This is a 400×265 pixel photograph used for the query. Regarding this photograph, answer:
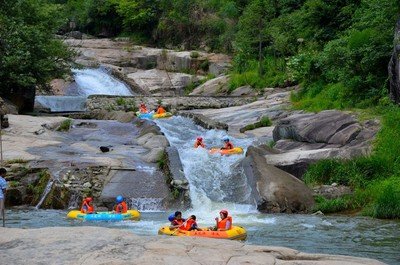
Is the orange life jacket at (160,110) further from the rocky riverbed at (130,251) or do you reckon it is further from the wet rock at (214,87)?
the rocky riverbed at (130,251)

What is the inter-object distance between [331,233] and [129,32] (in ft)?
144

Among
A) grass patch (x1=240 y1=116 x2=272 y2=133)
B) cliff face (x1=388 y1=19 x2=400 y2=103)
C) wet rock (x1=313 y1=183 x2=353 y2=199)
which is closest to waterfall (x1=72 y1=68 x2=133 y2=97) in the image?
grass patch (x1=240 y1=116 x2=272 y2=133)

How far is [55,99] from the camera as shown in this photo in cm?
3556

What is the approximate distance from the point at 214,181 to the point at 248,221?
4.04 meters

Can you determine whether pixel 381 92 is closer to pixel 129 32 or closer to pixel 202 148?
pixel 202 148

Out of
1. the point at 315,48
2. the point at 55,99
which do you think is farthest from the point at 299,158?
the point at 55,99

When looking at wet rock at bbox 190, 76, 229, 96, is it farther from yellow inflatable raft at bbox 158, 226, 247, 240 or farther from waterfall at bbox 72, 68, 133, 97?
yellow inflatable raft at bbox 158, 226, 247, 240

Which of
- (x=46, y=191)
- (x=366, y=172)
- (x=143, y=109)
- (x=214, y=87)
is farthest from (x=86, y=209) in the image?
(x=214, y=87)

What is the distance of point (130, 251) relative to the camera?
7203 millimetres

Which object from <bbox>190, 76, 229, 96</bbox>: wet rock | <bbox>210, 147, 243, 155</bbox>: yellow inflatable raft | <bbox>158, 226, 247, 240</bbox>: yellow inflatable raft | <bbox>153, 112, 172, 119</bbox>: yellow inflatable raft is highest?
<bbox>190, 76, 229, 96</bbox>: wet rock

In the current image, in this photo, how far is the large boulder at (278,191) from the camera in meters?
16.7

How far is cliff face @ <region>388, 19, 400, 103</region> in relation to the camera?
2050 centimetres

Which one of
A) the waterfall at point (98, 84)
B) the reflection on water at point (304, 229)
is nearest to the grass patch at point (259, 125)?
the reflection on water at point (304, 229)

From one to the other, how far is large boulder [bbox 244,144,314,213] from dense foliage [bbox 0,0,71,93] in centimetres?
1444
